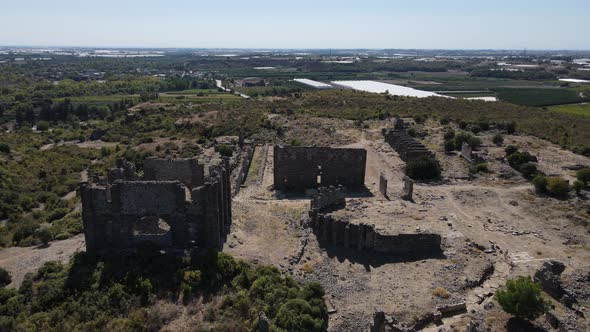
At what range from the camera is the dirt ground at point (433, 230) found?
81.9 ft

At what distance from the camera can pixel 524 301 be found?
22266mm

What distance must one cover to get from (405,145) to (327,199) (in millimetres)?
22472

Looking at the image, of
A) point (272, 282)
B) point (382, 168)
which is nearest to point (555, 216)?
point (382, 168)

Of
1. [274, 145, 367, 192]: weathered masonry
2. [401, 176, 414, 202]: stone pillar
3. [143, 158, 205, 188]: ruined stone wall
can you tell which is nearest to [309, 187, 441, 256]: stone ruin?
[401, 176, 414, 202]: stone pillar

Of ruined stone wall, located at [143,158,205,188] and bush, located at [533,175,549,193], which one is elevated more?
ruined stone wall, located at [143,158,205,188]

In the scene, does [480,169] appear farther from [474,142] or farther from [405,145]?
[405,145]

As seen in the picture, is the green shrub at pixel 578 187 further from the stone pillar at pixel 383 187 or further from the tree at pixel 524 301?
the tree at pixel 524 301

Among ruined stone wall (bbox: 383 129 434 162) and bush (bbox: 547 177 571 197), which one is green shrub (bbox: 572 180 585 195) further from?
ruined stone wall (bbox: 383 129 434 162)

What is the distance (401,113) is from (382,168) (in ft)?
121

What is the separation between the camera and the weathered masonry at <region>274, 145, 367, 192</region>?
1687 inches

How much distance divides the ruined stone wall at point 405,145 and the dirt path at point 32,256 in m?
35.1

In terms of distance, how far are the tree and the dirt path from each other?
25.4 metres

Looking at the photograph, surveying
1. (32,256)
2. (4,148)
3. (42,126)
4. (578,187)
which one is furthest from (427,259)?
(42,126)

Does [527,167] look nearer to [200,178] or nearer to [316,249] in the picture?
[316,249]
